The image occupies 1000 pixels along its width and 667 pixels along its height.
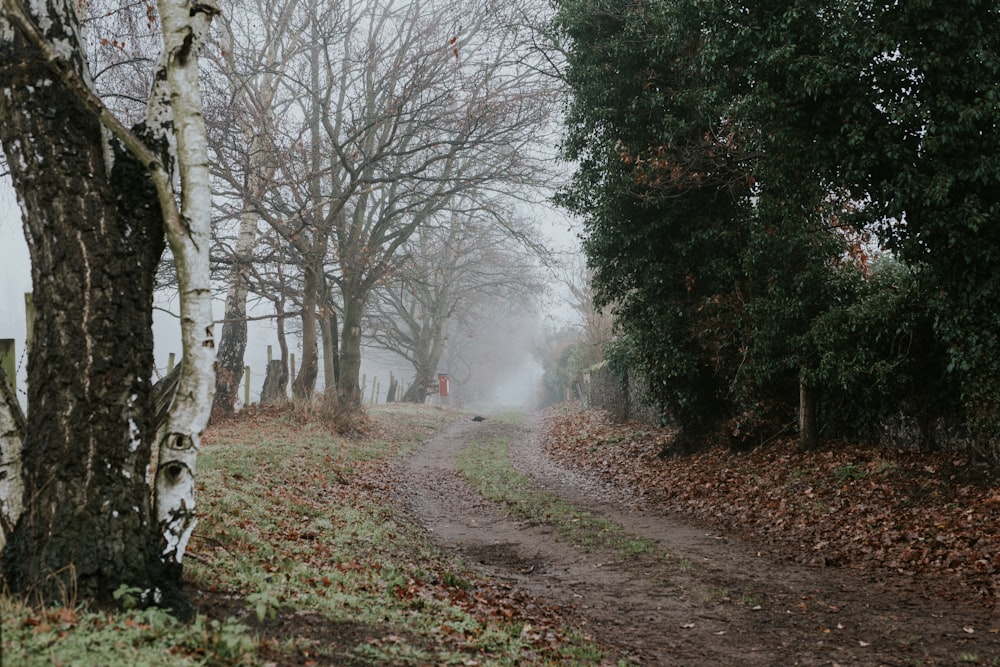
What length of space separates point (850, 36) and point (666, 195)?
13.6 ft

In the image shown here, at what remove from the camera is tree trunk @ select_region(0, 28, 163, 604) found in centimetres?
405

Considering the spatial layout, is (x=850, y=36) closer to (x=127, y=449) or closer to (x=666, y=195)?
(x=666, y=195)

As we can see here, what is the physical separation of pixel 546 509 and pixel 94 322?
27.5ft

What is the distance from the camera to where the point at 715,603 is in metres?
6.70

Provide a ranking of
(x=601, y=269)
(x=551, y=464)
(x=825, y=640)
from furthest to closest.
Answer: (x=551, y=464) < (x=601, y=269) < (x=825, y=640)

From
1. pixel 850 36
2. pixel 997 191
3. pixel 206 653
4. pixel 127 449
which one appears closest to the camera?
pixel 206 653

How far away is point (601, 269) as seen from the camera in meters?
14.7

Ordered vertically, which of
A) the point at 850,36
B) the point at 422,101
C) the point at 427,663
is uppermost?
the point at 422,101

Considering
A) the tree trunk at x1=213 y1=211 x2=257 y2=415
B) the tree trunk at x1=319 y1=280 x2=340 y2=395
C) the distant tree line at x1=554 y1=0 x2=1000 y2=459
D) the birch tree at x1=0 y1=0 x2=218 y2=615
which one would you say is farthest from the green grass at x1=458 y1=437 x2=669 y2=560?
the tree trunk at x1=213 y1=211 x2=257 y2=415

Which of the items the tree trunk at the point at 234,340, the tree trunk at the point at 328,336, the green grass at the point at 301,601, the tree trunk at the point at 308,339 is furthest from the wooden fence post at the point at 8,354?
the tree trunk at the point at 328,336

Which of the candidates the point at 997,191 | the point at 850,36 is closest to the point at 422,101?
the point at 850,36

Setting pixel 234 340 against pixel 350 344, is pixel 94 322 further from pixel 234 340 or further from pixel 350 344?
pixel 350 344

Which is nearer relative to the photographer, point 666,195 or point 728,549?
point 728,549

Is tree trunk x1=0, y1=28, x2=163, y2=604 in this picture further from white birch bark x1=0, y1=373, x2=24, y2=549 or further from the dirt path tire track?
the dirt path tire track
